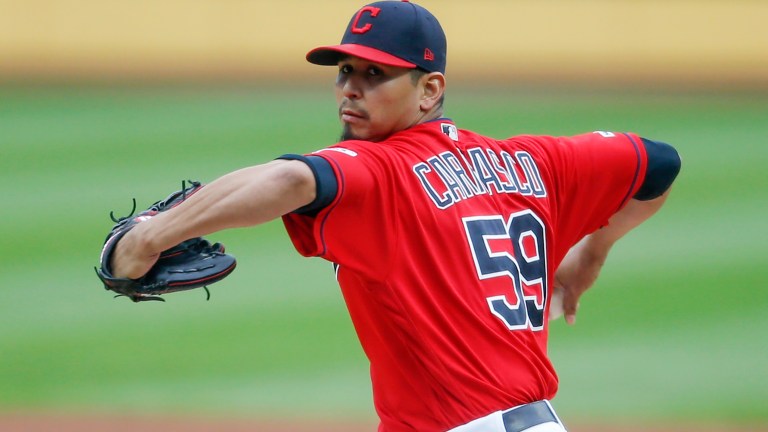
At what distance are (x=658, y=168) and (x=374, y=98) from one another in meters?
1.02

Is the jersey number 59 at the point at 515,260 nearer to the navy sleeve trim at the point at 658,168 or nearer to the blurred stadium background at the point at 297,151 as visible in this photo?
the navy sleeve trim at the point at 658,168

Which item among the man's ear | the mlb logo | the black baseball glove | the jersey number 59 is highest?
the man's ear

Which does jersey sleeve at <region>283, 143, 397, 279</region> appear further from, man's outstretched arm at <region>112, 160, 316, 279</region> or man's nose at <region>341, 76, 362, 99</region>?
man's nose at <region>341, 76, 362, 99</region>

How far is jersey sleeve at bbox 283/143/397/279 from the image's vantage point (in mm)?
2420

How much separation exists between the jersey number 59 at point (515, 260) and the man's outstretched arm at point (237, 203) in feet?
1.74

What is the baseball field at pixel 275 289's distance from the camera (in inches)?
248

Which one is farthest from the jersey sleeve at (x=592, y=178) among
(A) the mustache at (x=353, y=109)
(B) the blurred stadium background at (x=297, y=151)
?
(B) the blurred stadium background at (x=297, y=151)

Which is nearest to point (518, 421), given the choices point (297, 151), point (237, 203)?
point (237, 203)

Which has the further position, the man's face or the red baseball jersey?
the man's face

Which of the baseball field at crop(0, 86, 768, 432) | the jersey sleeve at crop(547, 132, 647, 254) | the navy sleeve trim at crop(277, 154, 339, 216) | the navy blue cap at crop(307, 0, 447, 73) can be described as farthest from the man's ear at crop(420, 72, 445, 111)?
the baseball field at crop(0, 86, 768, 432)

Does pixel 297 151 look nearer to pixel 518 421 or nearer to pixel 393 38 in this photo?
pixel 393 38

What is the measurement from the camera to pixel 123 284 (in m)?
2.49

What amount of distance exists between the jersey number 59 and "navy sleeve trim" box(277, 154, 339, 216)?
1.44 ft

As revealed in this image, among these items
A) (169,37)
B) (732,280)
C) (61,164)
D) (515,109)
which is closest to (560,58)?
(515,109)
